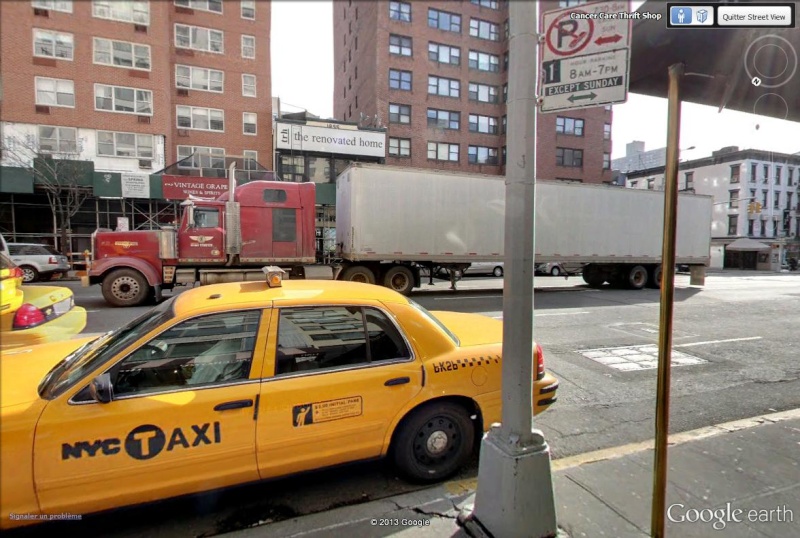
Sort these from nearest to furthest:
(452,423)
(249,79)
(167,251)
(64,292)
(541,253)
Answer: (452,423) < (64,292) < (167,251) < (541,253) < (249,79)

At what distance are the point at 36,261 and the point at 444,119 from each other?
28.1m

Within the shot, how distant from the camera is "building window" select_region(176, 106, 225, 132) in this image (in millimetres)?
24859

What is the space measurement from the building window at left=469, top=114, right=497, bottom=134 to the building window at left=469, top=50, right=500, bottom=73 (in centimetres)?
393

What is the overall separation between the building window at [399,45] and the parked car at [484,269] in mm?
18849

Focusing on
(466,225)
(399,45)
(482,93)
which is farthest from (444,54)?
(466,225)

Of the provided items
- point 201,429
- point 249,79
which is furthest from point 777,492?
point 249,79

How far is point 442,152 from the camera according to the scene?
A: 33906 mm

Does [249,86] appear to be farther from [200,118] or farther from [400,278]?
[400,278]

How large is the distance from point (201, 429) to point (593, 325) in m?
8.40

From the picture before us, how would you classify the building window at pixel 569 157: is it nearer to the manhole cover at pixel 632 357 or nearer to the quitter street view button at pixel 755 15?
the manhole cover at pixel 632 357

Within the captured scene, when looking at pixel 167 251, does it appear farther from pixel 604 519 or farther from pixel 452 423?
pixel 604 519

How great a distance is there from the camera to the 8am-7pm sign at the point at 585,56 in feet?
7.61

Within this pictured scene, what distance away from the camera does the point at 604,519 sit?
2.58 metres

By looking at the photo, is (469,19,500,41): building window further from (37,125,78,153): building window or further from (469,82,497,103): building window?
(37,125,78,153): building window
